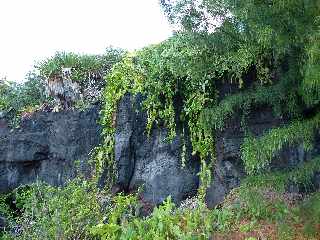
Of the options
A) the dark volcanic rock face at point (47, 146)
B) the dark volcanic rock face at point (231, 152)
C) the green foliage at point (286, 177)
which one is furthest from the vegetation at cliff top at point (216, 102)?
the dark volcanic rock face at point (47, 146)

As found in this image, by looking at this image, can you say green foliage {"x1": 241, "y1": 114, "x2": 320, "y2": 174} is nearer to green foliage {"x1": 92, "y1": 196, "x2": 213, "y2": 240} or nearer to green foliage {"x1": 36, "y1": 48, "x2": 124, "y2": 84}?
green foliage {"x1": 92, "y1": 196, "x2": 213, "y2": 240}

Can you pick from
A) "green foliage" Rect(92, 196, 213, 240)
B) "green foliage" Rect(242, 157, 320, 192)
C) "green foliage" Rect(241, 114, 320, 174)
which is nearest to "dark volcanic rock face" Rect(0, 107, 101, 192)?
"green foliage" Rect(92, 196, 213, 240)

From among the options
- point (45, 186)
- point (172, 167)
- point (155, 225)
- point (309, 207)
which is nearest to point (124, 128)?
point (172, 167)

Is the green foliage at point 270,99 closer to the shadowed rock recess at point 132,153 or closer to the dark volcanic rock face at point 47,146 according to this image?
the shadowed rock recess at point 132,153

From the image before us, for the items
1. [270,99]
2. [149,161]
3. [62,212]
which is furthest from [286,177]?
[62,212]

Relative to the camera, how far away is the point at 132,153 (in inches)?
313

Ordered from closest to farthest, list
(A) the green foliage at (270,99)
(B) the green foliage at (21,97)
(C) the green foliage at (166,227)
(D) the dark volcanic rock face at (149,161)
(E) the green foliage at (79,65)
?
1. (A) the green foliage at (270,99)
2. (C) the green foliage at (166,227)
3. (D) the dark volcanic rock face at (149,161)
4. (E) the green foliage at (79,65)
5. (B) the green foliage at (21,97)

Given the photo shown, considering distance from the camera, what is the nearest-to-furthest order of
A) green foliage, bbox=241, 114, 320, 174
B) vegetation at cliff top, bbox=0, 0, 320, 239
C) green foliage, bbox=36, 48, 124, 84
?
1. vegetation at cliff top, bbox=0, 0, 320, 239
2. green foliage, bbox=241, 114, 320, 174
3. green foliage, bbox=36, 48, 124, 84

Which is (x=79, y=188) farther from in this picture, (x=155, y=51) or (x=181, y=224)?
(x=155, y=51)

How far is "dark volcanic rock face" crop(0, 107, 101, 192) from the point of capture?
328 inches

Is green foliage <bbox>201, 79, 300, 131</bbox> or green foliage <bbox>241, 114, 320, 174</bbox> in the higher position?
green foliage <bbox>201, 79, 300, 131</bbox>

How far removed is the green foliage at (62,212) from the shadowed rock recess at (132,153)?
59 cm

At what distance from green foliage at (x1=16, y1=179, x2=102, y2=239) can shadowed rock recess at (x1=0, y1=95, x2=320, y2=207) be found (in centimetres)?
59

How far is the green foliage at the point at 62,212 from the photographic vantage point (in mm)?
6414
